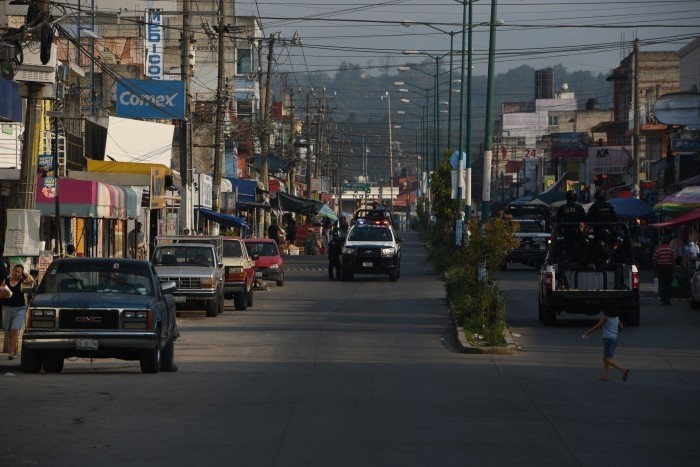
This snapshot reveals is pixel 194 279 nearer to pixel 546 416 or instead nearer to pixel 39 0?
pixel 39 0

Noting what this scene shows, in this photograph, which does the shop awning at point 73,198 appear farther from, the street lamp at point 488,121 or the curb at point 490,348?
the curb at point 490,348

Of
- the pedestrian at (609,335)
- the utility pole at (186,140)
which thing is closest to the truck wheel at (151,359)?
the pedestrian at (609,335)

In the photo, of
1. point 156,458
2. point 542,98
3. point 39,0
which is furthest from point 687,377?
point 542,98

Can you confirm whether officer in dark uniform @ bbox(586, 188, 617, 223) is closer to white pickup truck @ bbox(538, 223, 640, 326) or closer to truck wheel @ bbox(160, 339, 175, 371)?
white pickup truck @ bbox(538, 223, 640, 326)

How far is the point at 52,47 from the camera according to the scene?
24.6 meters

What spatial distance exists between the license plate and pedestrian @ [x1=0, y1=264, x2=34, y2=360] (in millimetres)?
3036

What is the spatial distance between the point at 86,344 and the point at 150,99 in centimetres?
3225

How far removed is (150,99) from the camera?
49375 millimetres

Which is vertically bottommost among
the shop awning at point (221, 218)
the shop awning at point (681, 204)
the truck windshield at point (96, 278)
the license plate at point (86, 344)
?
the license plate at point (86, 344)

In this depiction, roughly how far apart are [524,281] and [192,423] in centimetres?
3433

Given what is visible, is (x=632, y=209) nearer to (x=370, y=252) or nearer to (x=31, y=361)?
(x=370, y=252)

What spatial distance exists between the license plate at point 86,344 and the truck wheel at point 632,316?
1321 cm

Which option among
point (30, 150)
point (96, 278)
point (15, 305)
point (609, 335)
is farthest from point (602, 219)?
point (15, 305)

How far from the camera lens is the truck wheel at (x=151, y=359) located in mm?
18672
